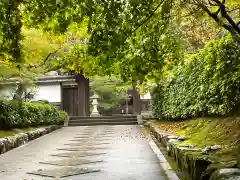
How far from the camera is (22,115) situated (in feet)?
57.3

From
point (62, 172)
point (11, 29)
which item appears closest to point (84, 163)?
point (62, 172)

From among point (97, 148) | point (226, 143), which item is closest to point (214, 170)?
point (226, 143)

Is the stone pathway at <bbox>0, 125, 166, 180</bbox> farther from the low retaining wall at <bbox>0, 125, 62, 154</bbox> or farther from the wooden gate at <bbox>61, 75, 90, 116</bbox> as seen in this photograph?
the wooden gate at <bbox>61, 75, 90, 116</bbox>

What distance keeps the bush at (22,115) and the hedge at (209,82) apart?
6988 mm

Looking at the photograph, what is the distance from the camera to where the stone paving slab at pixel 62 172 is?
778 centimetres

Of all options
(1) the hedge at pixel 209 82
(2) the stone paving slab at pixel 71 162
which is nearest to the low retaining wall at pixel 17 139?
(2) the stone paving slab at pixel 71 162

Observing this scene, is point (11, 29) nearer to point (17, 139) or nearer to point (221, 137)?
point (221, 137)

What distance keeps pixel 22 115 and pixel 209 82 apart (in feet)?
33.2

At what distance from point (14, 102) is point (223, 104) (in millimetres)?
10478

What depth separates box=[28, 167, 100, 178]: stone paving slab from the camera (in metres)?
7.78

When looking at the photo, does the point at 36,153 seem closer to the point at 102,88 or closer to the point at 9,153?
the point at 9,153

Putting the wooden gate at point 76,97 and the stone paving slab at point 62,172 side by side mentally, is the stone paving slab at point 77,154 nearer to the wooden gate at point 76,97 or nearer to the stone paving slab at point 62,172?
the stone paving slab at point 62,172

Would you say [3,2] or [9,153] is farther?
[9,153]

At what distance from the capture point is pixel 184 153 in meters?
7.19
